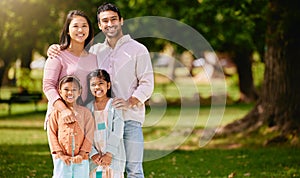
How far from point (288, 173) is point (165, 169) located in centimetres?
201

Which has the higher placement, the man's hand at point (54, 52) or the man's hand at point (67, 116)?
the man's hand at point (54, 52)

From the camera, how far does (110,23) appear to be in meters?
6.24

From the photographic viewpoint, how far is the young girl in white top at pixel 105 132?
6.15 meters

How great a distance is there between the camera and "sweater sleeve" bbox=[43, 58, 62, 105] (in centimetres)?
611

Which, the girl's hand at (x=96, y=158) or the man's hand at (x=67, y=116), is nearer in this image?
the man's hand at (x=67, y=116)

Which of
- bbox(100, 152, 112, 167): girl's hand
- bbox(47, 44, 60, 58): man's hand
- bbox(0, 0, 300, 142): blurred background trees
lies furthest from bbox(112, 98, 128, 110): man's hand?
bbox(0, 0, 300, 142): blurred background trees

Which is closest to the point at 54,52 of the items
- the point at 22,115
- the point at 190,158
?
the point at 190,158

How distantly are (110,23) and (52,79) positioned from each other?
782 mm

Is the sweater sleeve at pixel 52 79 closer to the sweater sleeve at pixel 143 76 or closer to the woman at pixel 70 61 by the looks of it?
the woman at pixel 70 61

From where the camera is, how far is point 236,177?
9594 mm

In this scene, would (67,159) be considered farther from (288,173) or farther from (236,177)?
(288,173)

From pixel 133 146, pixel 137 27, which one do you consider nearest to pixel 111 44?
pixel 133 146

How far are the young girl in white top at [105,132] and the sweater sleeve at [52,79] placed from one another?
1.04 ft

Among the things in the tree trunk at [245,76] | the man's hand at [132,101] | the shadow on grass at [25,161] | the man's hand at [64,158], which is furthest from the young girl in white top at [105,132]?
the tree trunk at [245,76]
